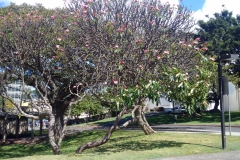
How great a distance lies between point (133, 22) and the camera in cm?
1414

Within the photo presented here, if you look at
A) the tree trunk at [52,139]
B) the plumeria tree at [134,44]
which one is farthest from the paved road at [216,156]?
the tree trunk at [52,139]

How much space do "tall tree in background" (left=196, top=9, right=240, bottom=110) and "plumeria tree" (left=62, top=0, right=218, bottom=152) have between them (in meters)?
18.7

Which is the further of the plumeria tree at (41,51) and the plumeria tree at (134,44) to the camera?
the plumeria tree at (41,51)

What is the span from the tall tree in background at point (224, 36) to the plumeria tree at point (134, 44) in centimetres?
1872

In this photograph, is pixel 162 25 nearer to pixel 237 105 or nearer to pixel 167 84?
pixel 167 84

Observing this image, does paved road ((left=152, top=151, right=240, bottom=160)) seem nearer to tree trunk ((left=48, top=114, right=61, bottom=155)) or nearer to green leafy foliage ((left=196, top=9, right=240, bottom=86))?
tree trunk ((left=48, top=114, right=61, bottom=155))

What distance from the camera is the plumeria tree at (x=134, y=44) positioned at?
12.7 meters

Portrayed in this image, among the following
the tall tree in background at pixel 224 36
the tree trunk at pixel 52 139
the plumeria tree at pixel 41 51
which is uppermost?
the tall tree in background at pixel 224 36

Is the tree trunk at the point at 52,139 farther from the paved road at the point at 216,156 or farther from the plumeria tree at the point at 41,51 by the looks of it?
the paved road at the point at 216,156

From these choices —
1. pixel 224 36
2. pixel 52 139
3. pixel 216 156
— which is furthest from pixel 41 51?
pixel 224 36

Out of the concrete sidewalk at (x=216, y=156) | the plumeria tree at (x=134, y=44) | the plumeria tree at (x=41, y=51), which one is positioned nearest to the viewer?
the concrete sidewalk at (x=216, y=156)

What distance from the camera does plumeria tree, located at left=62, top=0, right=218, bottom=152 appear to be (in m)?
12.7

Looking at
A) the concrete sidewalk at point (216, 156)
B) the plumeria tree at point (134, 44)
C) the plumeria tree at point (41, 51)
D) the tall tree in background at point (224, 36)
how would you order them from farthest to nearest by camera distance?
the tall tree in background at point (224, 36), the plumeria tree at point (41, 51), the plumeria tree at point (134, 44), the concrete sidewalk at point (216, 156)

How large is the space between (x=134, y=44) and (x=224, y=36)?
23.4 metres
